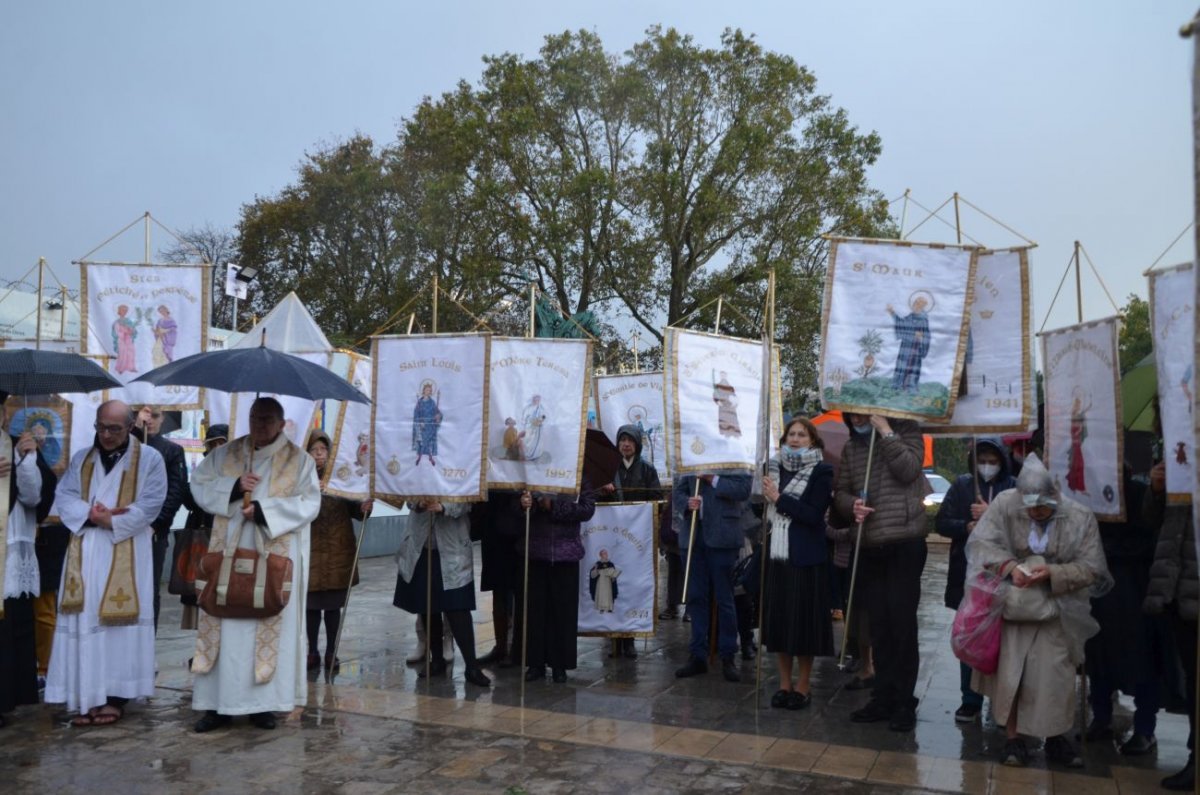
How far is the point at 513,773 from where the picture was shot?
5625 mm

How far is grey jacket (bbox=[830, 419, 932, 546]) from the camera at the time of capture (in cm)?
665

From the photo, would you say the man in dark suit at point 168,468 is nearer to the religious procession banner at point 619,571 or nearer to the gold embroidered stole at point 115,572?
the gold embroidered stole at point 115,572

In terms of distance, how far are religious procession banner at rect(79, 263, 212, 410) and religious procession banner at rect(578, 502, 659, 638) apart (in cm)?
335

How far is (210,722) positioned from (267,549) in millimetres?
1076

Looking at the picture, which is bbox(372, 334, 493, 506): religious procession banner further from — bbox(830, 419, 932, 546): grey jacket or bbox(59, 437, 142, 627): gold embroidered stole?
bbox(830, 419, 932, 546): grey jacket

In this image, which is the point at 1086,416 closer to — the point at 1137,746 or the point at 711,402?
the point at 1137,746

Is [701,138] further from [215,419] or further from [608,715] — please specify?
[608,715]

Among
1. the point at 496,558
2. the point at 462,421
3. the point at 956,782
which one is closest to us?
the point at 956,782

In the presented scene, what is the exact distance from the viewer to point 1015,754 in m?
5.88

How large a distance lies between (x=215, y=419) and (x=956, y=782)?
6682 millimetres

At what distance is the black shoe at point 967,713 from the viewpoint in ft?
22.5

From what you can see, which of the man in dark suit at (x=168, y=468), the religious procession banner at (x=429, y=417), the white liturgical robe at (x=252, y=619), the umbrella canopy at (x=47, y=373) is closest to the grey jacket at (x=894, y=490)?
the religious procession banner at (x=429, y=417)

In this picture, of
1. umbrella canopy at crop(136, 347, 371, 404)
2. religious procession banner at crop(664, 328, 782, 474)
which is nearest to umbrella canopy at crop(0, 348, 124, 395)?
umbrella canopy at crop(136, 347, 371, 404)

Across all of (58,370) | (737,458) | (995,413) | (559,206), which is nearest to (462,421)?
(737,458)
